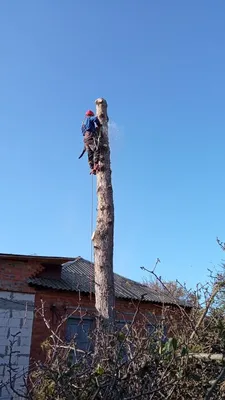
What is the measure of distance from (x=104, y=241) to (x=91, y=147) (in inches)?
78.0

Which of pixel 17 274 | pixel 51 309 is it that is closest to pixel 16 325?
pixel 51 309

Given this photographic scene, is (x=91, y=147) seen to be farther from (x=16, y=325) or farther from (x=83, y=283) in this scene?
(x=83, y=283)

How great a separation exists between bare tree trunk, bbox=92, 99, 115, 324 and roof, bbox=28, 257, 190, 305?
3.12 metres

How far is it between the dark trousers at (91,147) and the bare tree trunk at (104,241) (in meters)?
0.17

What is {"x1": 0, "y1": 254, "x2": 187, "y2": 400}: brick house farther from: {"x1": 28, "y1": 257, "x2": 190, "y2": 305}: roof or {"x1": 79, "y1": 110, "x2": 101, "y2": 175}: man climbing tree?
{"x1": 79, "y1": 110, "x2": 101, "y2": 175}: man climbing tree

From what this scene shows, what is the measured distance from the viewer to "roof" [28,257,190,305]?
482 inches

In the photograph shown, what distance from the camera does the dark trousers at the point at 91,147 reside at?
8510 millimetres

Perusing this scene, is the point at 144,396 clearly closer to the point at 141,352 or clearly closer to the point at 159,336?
the point at 141,352

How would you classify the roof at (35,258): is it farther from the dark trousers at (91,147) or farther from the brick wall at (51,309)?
the dark trousers at (91,147)

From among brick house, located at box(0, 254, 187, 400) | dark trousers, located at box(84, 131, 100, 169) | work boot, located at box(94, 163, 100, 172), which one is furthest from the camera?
brick house, located at box(0, 254, 187, 400)

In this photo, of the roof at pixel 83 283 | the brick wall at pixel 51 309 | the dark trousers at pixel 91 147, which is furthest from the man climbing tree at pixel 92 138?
the brick wall at pixel 51 309

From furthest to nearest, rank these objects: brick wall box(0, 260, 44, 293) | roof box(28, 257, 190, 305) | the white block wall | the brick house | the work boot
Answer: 1. roof box(28, 257, 190, 305)
2. brick wall box(0, 260, 44, 293)
3. the brick house
4. the white block wall
5. the work boot

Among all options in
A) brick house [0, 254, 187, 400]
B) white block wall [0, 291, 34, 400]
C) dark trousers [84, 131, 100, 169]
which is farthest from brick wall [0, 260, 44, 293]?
dark trousers [84, 131, 100, 169]

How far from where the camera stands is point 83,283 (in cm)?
1360
